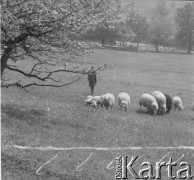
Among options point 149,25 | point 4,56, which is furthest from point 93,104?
point 4,56

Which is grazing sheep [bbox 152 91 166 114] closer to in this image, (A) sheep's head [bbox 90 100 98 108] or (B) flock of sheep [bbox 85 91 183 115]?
(B) flock of sheep [bbox 85 91 183 115]

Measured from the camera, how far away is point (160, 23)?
986 inches

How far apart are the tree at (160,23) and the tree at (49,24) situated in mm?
5644

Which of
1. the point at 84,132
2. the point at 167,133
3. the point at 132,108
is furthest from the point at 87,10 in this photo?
the point at 132,108

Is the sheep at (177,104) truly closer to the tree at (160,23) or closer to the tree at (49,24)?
the tree at (160,23)

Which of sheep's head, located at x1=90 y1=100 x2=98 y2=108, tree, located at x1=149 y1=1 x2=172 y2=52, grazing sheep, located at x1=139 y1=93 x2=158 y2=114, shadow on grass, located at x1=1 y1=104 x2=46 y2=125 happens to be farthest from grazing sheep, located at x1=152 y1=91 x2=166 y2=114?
shadow on grass, located at x1=1 y1=104 x2=46 y2=125

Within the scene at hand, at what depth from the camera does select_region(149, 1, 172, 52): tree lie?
1791cm

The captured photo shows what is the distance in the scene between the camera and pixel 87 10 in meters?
10.6

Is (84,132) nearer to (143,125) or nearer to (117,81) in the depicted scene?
(143,125)

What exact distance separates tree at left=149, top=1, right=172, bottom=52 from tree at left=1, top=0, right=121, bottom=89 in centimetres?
564

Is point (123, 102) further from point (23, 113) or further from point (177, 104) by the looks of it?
point (23, 113)

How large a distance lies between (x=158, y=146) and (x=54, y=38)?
427 cm

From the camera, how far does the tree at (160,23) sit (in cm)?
1791

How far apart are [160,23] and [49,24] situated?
1619 centimetres
